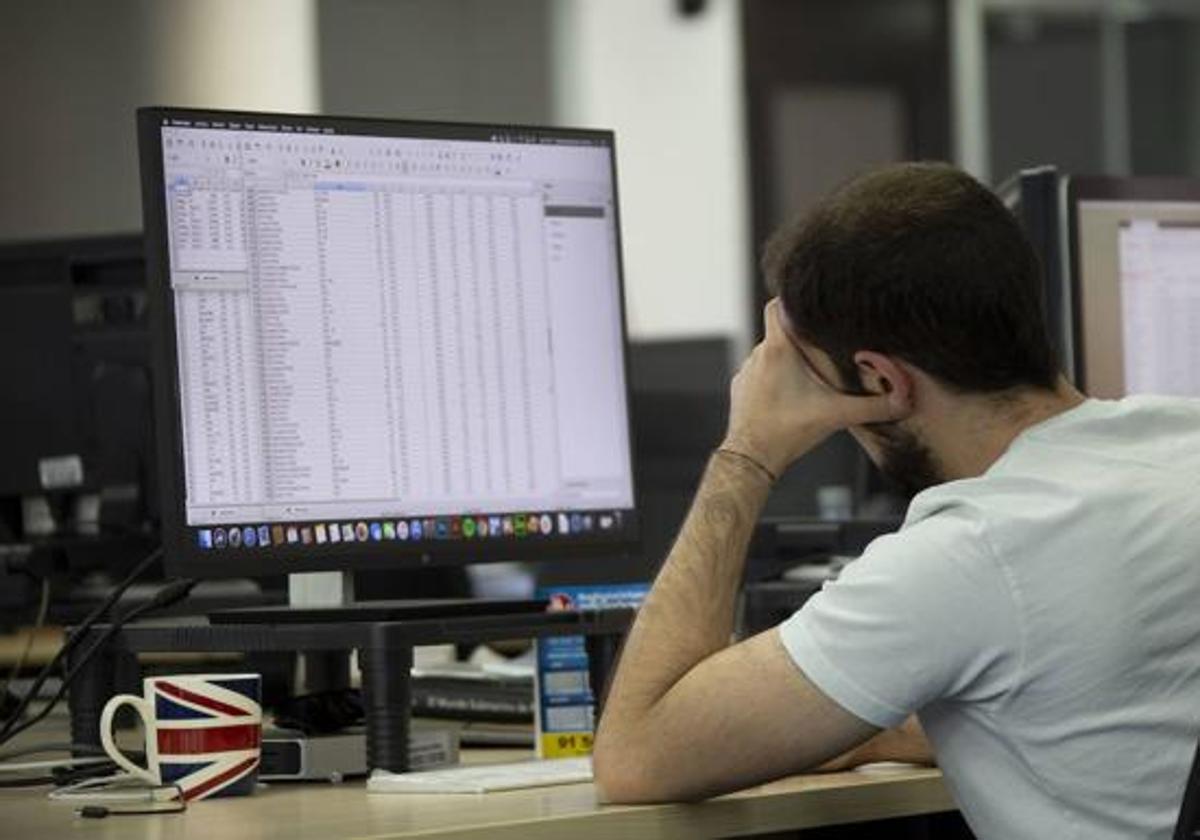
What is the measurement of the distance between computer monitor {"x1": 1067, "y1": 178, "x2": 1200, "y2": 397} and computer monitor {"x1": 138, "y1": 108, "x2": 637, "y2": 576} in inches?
24.2

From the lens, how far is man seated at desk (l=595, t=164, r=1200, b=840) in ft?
5.57

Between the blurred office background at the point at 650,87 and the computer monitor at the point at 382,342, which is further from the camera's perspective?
the blurred office background at the point at 650,87

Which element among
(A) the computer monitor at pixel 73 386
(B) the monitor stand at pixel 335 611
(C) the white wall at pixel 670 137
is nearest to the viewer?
(B) the monitor stand at pixel 335 611

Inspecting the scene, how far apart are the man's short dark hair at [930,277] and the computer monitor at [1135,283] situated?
829 millimetres

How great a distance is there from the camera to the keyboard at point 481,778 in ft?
6.31

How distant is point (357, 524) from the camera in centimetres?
216

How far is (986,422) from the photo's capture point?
6.09ft

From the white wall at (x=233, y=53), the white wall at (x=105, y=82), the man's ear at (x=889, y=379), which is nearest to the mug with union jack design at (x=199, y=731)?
the man's ear at (x=889, y=379)

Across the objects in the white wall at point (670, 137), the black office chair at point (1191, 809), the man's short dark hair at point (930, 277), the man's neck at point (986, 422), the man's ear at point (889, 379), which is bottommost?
the black office chair at point (1191, 809)

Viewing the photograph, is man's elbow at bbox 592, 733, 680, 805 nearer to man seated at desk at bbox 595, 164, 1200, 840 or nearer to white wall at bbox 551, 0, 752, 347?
man seated at desk at bbox 595, 164, 1200, 840

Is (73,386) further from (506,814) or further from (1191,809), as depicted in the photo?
(1191,809)

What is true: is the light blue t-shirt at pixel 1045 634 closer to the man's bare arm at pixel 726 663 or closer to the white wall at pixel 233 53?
the man's bare arm at pixel 726 663

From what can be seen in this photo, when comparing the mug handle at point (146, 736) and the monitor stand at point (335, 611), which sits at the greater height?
the monitor stand at point (335, 611)

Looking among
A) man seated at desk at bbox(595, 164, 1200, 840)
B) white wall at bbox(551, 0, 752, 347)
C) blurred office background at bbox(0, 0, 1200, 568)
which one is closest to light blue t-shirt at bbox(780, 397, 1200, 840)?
man seated at desk at bbox(595, 164, 1200, 840)
